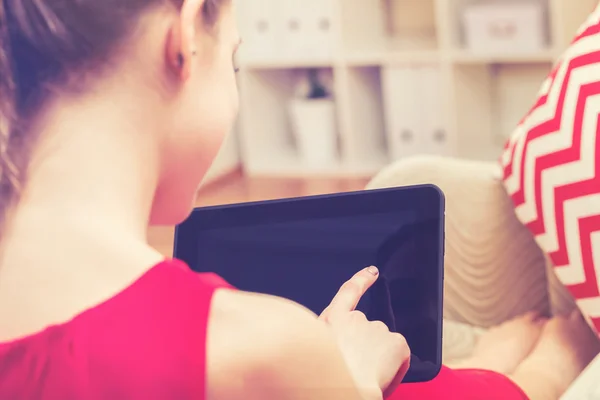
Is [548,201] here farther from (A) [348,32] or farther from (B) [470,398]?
(A) [348,32]

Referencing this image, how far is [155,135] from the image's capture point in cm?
38

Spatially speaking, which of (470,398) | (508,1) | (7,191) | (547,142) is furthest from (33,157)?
(508,1)

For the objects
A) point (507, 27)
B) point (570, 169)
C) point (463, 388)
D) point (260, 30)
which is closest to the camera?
point (463, 388)

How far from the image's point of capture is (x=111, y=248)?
1.19ft

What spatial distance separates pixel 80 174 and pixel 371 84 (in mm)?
2279

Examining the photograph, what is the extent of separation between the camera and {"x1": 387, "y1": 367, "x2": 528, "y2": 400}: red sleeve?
1.98ft

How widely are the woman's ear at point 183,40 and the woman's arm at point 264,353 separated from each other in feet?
0.30

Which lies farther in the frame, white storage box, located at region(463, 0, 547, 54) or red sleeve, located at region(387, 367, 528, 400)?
white storage box, located at region(463, 0, 547, 54)

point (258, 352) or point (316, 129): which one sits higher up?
point (258, 352)

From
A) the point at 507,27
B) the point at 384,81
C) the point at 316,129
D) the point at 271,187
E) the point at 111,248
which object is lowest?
the point at 271,187

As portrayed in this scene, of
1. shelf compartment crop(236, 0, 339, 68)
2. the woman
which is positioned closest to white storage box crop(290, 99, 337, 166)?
shelf compartment crop(236, 0, 339, 68)

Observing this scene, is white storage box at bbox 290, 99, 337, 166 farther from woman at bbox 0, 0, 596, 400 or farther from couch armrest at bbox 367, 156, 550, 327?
woman at bbox 0, 0, 596, 400

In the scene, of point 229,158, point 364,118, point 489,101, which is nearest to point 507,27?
point 489,101

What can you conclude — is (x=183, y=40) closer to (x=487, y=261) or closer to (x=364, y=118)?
(x=487, y=261)
